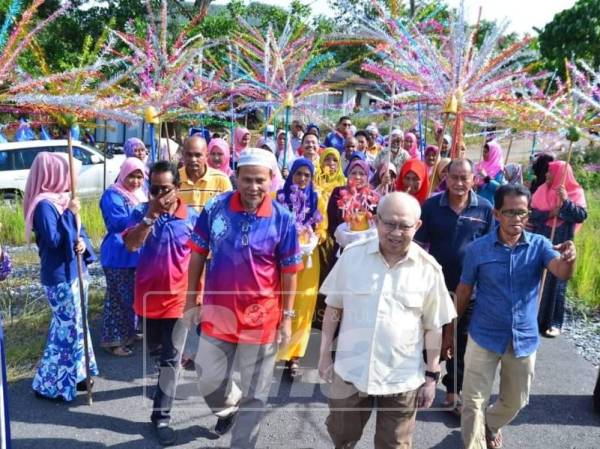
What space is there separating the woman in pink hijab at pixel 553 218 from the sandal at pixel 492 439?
7.35 ft

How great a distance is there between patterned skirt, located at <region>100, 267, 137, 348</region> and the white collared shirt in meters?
A: 2.55

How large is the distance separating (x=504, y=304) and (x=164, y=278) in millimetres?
2091

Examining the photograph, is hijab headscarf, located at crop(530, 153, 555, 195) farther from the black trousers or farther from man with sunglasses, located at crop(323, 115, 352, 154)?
the black trousers

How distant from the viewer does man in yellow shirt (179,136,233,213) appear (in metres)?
4.50

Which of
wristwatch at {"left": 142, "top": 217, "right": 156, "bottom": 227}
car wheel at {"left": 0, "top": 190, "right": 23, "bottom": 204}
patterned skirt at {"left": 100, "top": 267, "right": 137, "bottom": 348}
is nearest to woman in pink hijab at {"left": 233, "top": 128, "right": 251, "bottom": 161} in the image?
patterned skirt at {"left": 100, "top": 267, "right": 137, "bottom": 348}

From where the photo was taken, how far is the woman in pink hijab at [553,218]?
4.93m

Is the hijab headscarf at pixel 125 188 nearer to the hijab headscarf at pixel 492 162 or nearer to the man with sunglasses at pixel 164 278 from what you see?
the man with sunglasses at pixel 164 278

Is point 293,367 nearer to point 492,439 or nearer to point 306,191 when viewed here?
point 306,191

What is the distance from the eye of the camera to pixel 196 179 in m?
4.55

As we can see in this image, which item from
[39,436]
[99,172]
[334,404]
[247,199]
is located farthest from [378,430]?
[99,172]

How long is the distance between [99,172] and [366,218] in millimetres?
8947

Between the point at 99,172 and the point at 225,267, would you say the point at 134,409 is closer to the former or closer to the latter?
the point at 225,267

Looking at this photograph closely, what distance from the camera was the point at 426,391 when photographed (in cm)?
283

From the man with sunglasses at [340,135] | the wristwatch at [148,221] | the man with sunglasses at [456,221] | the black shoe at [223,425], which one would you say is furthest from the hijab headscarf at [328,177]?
the man with sunglasses at [340,135]
